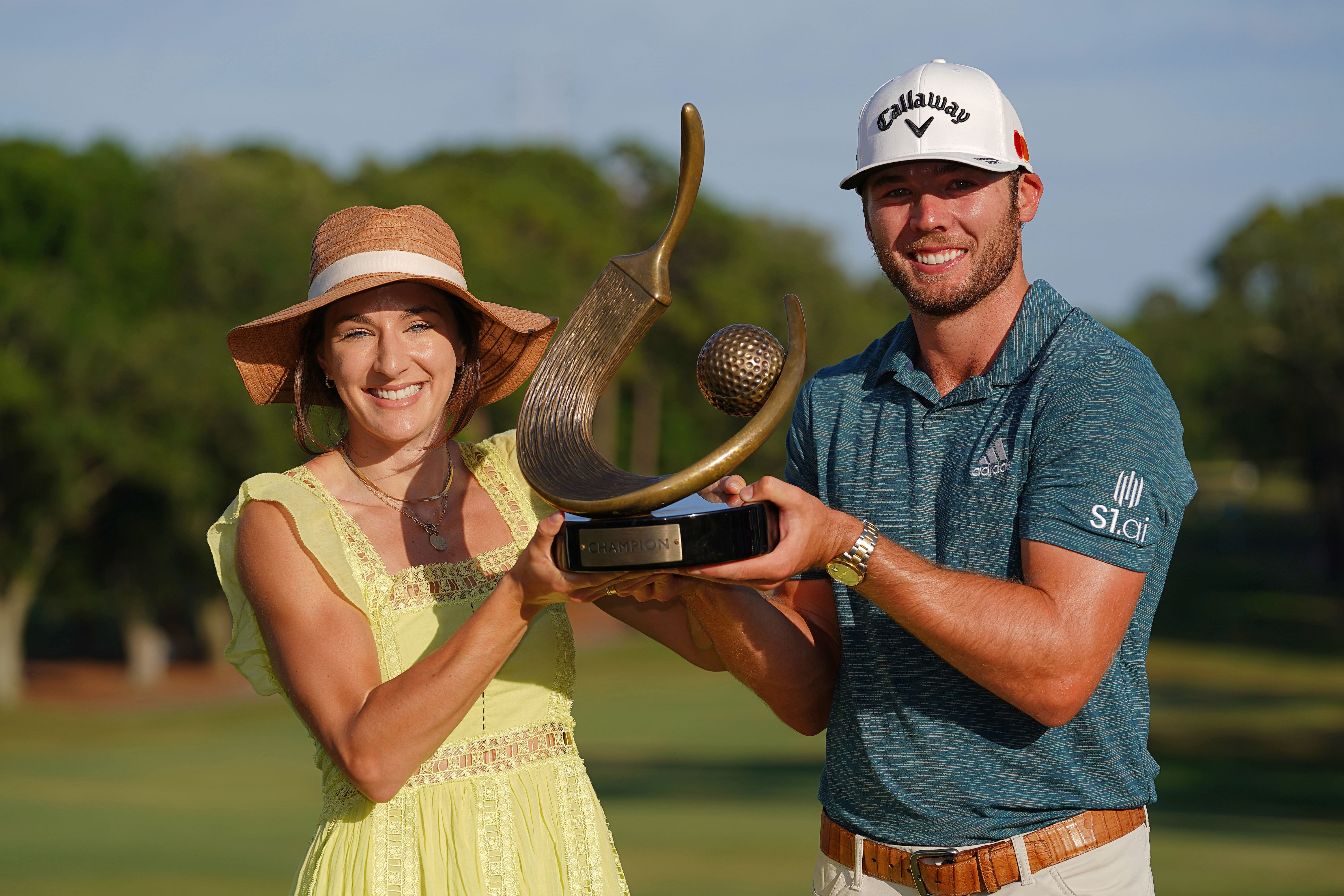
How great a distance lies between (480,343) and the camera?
378 cm

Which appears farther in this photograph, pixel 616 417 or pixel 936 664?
pixel 616 417

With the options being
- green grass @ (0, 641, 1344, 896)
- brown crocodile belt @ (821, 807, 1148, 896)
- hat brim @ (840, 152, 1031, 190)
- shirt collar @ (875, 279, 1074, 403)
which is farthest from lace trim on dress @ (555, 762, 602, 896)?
green grass @ (0, 641, 1344, 896)

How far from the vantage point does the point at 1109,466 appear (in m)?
3.24

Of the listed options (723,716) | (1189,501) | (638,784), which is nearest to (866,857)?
(1189,501)

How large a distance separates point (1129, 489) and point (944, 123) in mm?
934

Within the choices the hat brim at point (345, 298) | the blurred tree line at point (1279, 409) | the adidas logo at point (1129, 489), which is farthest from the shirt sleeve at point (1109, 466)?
the blurred tree line at point (1279, 409)

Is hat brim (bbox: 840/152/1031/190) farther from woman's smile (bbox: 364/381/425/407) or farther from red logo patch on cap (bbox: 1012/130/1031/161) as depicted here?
woman's smile (bbox: 364/381/425/407)

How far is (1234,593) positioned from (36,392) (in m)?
35.9

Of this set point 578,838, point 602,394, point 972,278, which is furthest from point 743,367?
point 578,838

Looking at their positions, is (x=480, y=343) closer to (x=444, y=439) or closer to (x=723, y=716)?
(x=444, y=439)

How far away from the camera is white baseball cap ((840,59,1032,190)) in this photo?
3.44m

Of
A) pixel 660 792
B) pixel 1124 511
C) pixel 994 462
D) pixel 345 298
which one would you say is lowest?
pixel 660 792

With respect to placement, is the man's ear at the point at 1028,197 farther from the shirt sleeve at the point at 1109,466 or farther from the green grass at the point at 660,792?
the green grass at the point at 660,792

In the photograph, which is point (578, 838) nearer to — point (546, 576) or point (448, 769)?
point (448, 769)
